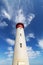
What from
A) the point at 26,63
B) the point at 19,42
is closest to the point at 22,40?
the point at 19,42

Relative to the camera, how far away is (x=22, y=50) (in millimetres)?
18766

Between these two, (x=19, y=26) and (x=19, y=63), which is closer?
(x=19, y=63)

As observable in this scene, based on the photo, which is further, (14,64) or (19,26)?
(19,26)

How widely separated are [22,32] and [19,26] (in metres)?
1.05

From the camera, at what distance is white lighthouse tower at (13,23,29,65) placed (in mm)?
18281

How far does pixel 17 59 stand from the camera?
723 inches

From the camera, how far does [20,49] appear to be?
18.8m

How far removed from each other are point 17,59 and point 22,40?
292cm

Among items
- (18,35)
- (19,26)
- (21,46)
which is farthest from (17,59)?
(19,26)

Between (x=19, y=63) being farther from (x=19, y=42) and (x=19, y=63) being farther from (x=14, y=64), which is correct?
(x=19, y=42)

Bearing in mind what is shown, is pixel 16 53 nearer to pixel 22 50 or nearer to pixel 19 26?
pixel 22 50

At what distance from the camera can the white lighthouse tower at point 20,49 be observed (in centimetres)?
1828

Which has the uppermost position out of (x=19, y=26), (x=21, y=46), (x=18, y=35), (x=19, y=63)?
(x=19, y=26)

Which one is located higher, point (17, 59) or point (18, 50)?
point (18, 50)
